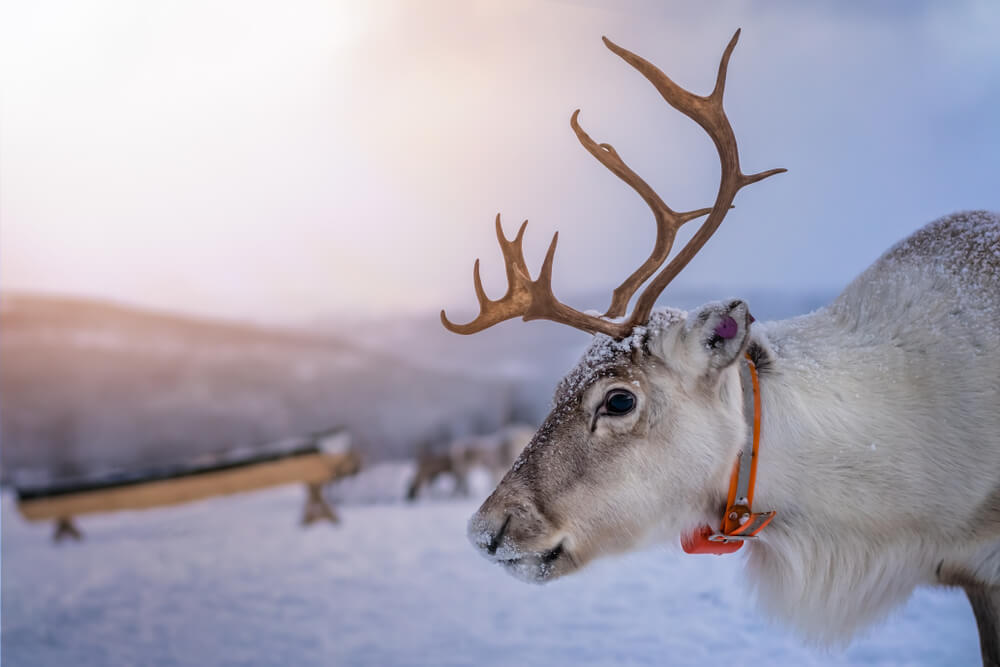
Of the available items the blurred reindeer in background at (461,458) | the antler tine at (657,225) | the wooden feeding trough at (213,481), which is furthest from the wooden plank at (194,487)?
the antler tine at (657,225)

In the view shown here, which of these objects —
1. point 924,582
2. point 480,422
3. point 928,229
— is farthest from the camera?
point 480,422

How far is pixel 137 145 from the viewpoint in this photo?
12.2ft

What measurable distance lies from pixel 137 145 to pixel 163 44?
50cm

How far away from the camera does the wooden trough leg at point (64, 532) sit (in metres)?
3.76

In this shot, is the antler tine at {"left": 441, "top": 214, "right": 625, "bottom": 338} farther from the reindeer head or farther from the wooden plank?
the wooden plank

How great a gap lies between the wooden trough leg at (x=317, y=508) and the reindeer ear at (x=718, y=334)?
3.12 metres

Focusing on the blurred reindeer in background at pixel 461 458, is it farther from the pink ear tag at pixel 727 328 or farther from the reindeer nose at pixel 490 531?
the pink ear tag at pixel 727 328

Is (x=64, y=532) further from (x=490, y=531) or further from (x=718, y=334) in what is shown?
(x=718, y=334)

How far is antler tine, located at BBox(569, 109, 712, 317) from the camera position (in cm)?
151

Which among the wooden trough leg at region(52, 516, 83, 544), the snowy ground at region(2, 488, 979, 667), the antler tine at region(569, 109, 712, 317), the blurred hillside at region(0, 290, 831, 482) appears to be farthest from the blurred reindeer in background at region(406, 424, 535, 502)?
the antler tine at region(569, 109, 712, 317)

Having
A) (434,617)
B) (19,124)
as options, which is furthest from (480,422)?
(19,124)

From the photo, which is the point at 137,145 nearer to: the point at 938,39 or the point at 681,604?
the point at 681,604

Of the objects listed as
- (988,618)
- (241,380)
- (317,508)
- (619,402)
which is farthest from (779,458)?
(241,380)

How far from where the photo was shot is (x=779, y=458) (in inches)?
52.9
